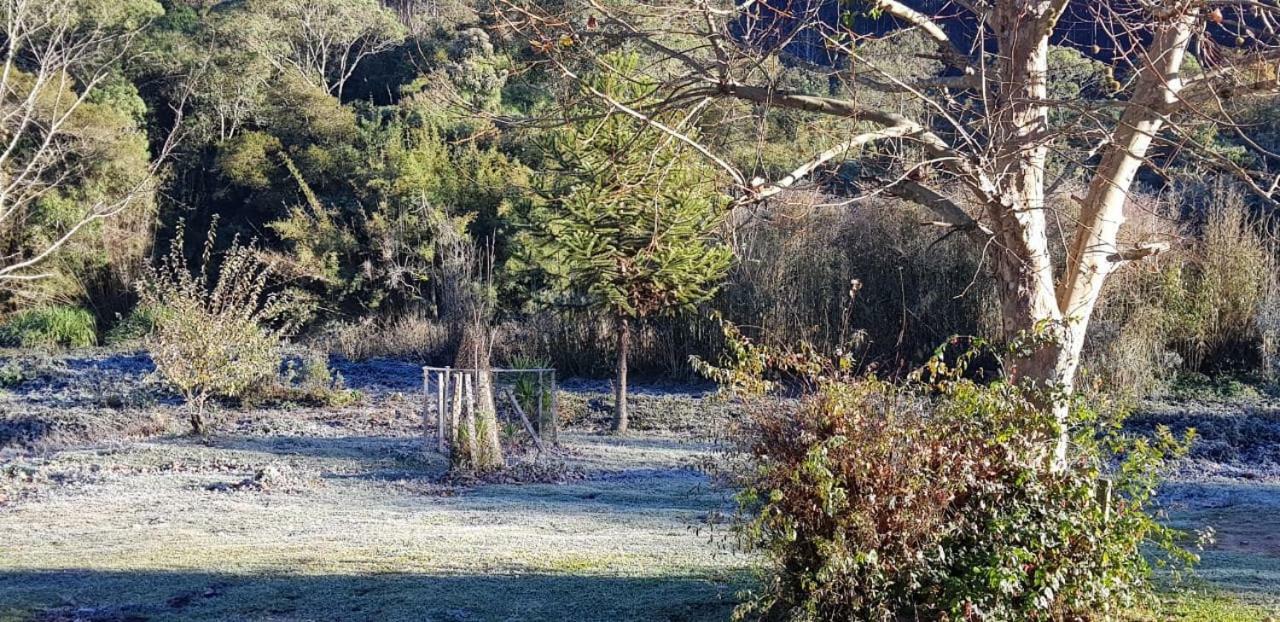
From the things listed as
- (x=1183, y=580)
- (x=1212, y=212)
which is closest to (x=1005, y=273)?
(x=1183, y=580)

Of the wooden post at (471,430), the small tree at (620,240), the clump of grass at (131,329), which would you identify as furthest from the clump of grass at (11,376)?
the wooden post at (471,430)

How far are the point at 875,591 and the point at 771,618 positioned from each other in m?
0.59

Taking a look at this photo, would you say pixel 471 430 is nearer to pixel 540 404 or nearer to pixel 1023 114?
pixel 540 404

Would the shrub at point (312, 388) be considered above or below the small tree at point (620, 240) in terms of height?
Result: below

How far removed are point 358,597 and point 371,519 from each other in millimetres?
2675

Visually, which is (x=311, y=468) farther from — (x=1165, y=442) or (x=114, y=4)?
(x=114, y=4)

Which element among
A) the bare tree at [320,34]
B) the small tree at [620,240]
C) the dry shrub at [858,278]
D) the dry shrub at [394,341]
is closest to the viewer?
the small tree at [620,240]

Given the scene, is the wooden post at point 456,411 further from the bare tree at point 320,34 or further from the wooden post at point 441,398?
the bare tree at point 320,34

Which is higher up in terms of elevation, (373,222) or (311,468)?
(373,222)

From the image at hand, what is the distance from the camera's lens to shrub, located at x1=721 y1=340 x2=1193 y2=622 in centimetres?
461

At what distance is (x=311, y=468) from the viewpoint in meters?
11.2

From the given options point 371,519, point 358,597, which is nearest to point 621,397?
point 371,519

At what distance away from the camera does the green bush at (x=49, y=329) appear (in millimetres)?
25266

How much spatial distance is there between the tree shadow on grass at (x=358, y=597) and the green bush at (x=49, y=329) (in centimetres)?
2056
